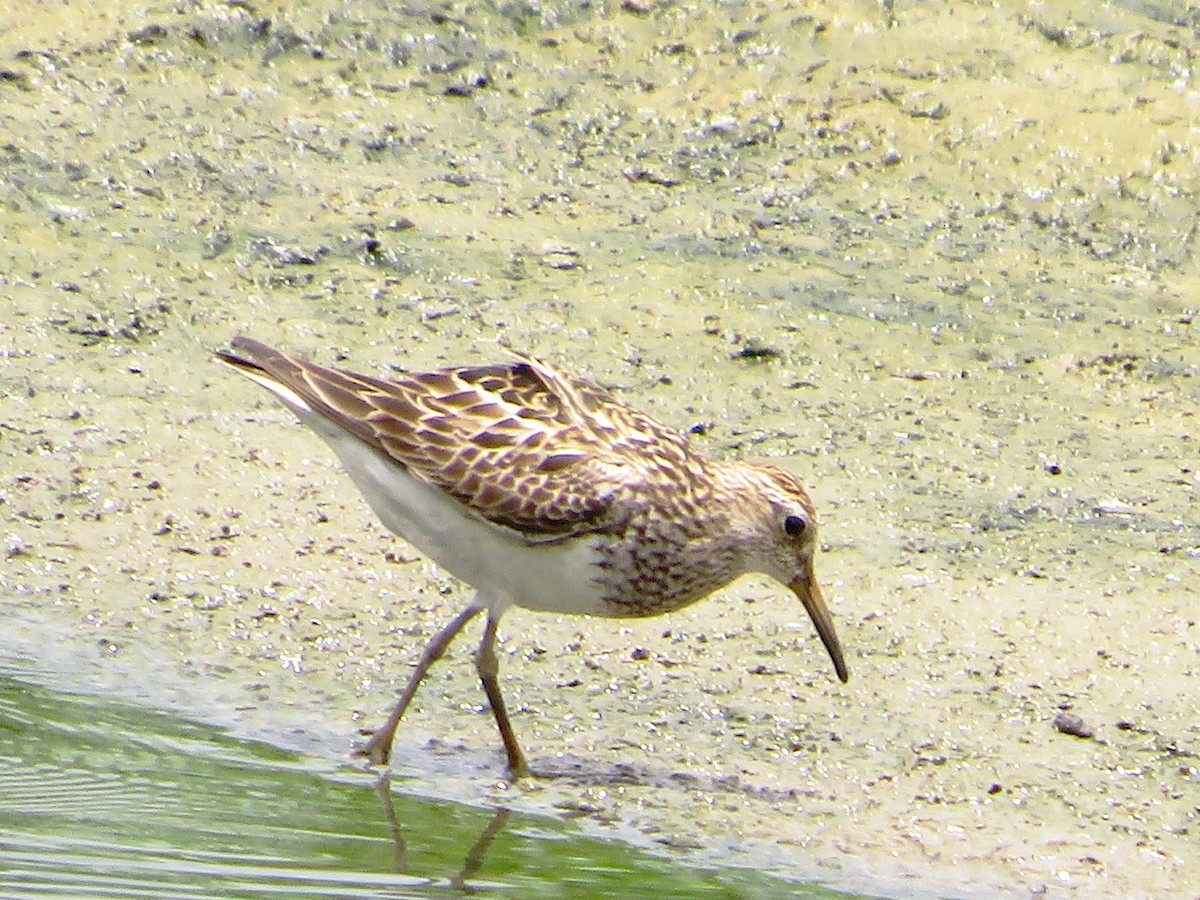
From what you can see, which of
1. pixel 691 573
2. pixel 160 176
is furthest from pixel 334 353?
pixel 691 573

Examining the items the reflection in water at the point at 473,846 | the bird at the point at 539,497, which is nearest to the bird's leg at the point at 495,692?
the bird at the point at 539,497

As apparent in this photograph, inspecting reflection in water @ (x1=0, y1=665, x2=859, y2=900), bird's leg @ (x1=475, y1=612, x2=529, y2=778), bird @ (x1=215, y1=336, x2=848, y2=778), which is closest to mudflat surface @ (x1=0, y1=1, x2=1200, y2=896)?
bird's leg @ (x1=475, y1=612, x2=529, y2=778)

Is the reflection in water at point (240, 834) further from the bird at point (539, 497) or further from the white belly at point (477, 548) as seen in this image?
the white belly at point (477, 548)

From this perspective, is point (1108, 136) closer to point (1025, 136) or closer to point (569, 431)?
point (1025, 136)

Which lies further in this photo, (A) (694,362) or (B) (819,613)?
(A) (694,362)

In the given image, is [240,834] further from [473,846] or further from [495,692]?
[495,692]

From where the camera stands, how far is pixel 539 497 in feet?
21.3

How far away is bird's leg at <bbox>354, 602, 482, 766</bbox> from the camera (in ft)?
21.9

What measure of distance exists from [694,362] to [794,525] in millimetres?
2742

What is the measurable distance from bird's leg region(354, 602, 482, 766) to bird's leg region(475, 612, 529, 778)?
0.09m

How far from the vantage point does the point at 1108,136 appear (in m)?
10.8

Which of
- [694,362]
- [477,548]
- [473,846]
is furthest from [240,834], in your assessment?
[694,362]

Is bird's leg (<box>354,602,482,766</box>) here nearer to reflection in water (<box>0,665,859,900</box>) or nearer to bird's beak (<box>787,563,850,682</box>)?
reflection in water (<box>0,665,859,900</box>)

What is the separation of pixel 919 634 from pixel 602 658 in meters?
1.14
